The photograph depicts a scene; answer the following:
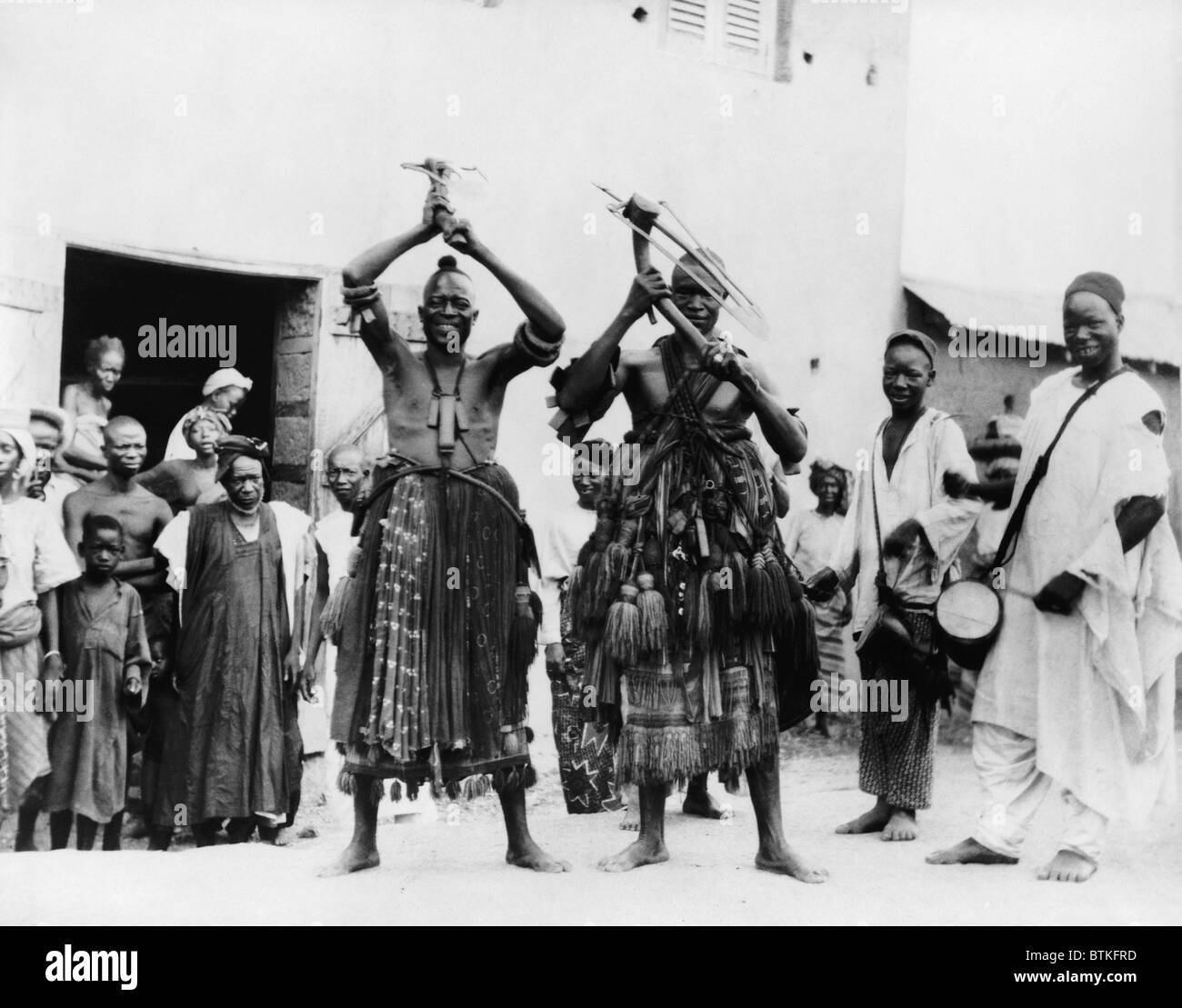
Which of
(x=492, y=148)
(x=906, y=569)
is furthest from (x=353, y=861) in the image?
(x=492, y=148)

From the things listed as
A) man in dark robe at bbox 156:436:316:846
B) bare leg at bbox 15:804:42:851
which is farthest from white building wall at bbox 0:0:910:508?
bare leg at bbox 15:804:42:851

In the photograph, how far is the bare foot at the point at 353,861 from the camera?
5.67 m

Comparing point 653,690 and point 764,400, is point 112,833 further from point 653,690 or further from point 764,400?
point 764,400

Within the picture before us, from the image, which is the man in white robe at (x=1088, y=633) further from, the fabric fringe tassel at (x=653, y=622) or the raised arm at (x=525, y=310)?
the raised arm at (x=525, y=310)

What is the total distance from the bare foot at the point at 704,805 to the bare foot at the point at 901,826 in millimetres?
805

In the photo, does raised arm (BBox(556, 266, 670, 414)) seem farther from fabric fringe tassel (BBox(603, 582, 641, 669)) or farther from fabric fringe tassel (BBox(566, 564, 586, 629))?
fabric fringe tassel (BBox(603, 582, 641, 669))

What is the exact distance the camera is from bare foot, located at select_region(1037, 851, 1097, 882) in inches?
227

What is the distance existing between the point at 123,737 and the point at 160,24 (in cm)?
315

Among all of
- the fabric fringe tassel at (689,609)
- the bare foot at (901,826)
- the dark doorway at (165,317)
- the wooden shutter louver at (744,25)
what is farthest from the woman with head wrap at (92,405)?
the bare foot at (901,826)

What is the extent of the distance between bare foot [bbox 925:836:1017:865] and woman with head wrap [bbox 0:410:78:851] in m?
3.70

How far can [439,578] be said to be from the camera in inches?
223

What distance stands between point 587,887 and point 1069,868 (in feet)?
6.20
